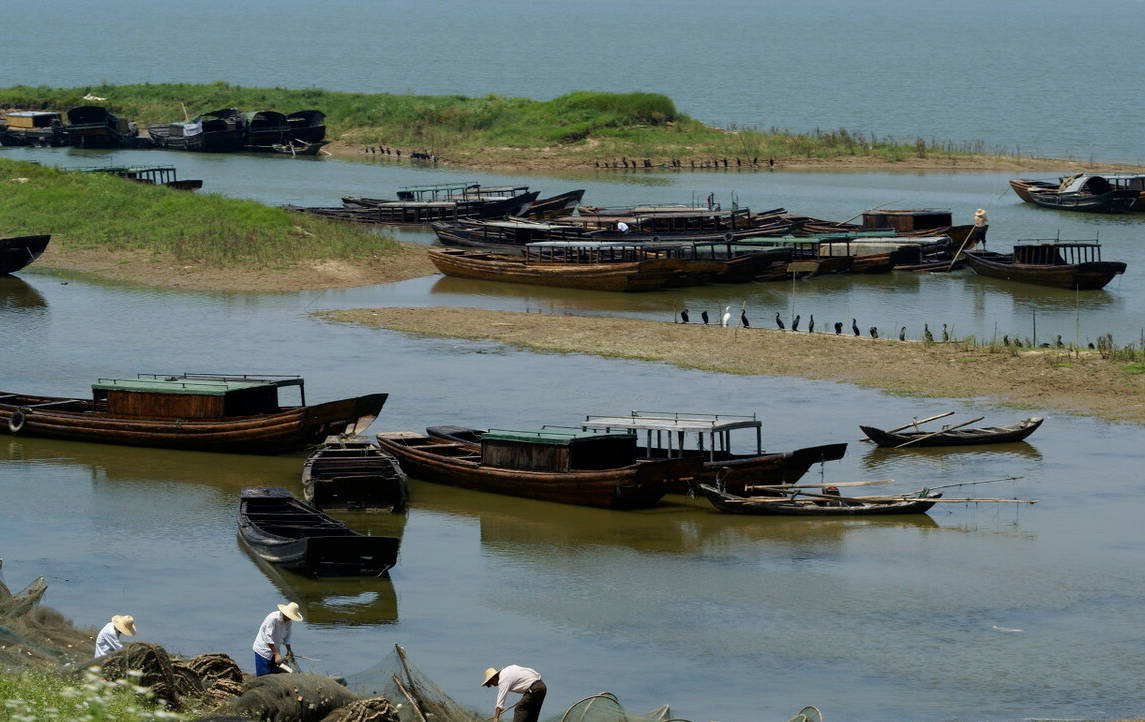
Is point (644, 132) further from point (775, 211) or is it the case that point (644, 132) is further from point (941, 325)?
point (941, 325)

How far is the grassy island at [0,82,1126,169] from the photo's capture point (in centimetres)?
9794

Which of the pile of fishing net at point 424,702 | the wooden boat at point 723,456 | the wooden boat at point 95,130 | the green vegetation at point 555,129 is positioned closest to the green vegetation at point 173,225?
the wooden boat at point 723,456

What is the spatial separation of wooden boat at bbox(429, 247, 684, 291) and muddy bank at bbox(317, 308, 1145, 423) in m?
5.94

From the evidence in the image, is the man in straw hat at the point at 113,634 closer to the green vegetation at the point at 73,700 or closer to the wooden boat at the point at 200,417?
the green vegetation at the point at 73,700

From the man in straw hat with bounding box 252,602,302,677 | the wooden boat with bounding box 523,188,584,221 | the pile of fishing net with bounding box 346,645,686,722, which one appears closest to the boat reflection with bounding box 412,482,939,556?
the man in straw hat with bounding box 252,602,302,677

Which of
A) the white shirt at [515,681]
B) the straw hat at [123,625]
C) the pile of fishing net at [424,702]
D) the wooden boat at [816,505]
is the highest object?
the straw hat at [123,625]

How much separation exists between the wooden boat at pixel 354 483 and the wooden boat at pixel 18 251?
2860 cm

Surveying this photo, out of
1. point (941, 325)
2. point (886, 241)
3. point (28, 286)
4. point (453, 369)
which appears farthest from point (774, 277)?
point (28, 286)

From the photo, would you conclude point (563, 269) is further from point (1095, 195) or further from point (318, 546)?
point (1095, 195)

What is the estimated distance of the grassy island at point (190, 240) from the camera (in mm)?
57594

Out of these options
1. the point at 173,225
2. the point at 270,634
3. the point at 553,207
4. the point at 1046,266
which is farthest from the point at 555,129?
the point at 270,634

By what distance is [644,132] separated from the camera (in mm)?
103062

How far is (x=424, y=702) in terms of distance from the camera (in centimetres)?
1836

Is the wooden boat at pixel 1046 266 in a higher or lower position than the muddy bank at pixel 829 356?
higher
